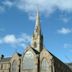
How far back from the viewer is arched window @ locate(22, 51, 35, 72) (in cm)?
8134

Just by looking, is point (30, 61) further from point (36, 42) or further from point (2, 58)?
point (36, 42)

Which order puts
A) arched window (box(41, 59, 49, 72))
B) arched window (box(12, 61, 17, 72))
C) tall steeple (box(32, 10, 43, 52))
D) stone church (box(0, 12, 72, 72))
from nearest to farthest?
arched window (box(41, 59, 49, 72)), stone church (box(0, 12, 72, 72)), arched window (box(12, 61, 17, 72)), tall steeple (box(32, 10, 43, 52))

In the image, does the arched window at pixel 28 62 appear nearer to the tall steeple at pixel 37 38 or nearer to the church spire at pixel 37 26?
the tall steeple at pixel 37 38

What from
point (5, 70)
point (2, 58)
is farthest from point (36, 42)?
point (5, 70)

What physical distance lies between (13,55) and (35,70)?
12.6 m

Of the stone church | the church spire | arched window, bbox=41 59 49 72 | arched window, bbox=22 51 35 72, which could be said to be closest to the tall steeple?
the church spire

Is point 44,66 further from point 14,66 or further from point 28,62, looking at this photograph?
point 14,66

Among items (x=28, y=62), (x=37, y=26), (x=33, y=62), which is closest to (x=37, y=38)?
(x=37, y=26)

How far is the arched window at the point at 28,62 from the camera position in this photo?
81338 millimetres

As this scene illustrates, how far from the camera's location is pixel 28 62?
82.4m

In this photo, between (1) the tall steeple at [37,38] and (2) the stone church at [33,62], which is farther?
(1) the tall steeple at [37,38]

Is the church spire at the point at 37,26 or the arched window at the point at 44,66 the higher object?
the church spire at the point at 37,26

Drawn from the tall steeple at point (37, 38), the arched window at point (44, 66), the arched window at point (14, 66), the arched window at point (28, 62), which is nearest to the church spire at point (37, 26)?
the tall steeple at point (37, 38)

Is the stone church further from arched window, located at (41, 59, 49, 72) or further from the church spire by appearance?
the church spire
